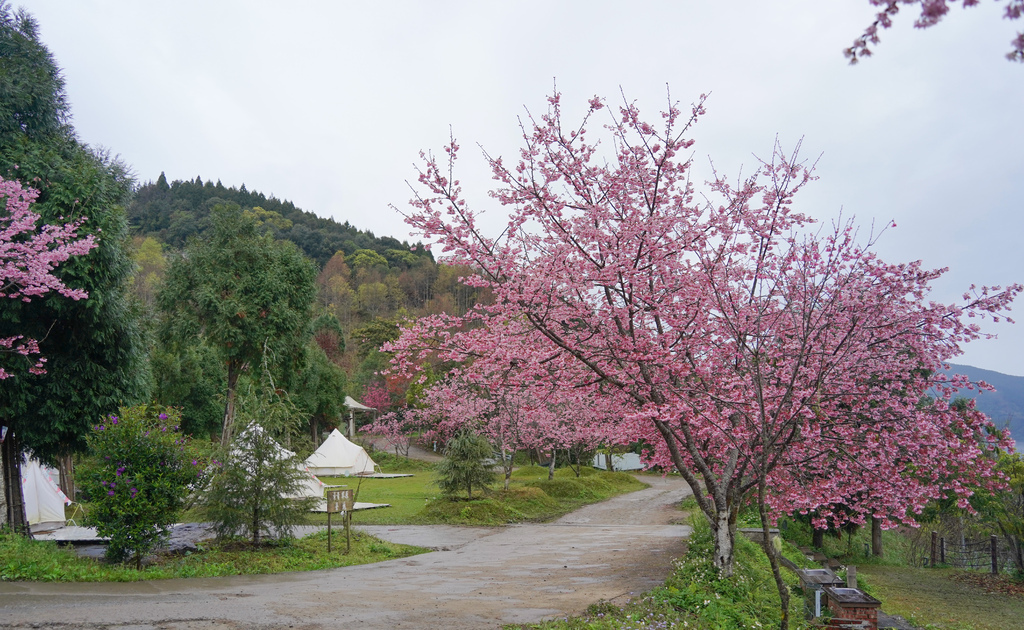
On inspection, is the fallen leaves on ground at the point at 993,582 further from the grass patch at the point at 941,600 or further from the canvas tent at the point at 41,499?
the canvas tent at the point at 41,499

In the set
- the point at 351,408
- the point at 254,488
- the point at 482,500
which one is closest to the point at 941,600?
the point at 482,500

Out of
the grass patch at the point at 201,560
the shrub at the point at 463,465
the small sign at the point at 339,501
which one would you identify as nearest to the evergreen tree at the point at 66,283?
the grass patch at the point at 201,560

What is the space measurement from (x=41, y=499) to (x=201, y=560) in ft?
35.6

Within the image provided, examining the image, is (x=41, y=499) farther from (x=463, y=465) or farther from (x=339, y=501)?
(x=339, y=501)

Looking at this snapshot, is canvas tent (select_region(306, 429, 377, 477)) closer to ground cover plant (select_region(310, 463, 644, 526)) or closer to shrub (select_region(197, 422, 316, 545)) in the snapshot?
ground cover plant (select_region(310, 463, 644, 526))

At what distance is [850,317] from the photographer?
6945mm

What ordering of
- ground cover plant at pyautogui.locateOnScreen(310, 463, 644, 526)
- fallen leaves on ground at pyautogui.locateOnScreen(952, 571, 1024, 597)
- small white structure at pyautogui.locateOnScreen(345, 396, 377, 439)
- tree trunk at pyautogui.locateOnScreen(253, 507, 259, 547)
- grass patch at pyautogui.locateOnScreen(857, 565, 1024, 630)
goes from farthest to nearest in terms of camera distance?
small white structure at pyautogui.locateOnScreen(345, 396, 377, 439) < ground cover plant at pyautogui.locateOnScreen(310, 463, 644, 526) < fallen leaves on ground at pyautogui.locateOnScreen(952, 571, 1024, 597) < grass patch at pyautogui.locateOnScreen(857, 565, 1024, 630) < tree trunk at pyautogui.locateOnScreen(253, 507, 259, 547)

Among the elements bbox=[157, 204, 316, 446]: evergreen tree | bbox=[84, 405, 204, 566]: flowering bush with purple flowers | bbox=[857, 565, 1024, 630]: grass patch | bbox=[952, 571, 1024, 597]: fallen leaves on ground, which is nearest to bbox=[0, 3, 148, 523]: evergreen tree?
bbox=[84, 405, 204, 566]: flowering bush with purple flowers

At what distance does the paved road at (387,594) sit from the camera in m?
6.37

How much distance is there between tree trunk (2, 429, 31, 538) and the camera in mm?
11374

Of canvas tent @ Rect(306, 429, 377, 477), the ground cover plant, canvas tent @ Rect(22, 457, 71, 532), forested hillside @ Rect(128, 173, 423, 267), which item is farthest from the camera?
forested hillside @ Rect(128, 173, 423, 267)

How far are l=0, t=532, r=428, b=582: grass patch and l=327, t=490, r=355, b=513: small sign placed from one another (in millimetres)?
802

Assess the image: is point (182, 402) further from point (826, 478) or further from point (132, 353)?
point (826, 478)

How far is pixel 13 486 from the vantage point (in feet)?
38.5
